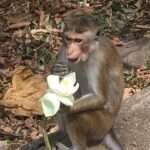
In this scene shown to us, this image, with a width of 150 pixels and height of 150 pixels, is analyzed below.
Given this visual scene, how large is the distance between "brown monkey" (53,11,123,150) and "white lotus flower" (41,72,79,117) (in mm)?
2419

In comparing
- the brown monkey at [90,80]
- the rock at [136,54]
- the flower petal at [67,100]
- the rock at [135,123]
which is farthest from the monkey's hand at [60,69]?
the rock at [136,54]

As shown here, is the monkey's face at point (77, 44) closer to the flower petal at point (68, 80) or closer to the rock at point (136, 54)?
the flower petal at point (68, 80)

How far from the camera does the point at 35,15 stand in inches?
357

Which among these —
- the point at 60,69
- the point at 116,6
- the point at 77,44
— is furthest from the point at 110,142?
the point at 116,6

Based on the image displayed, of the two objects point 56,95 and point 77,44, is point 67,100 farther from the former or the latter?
point 77,44

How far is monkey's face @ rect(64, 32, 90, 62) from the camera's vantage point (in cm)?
502

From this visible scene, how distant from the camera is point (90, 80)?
17.3ft

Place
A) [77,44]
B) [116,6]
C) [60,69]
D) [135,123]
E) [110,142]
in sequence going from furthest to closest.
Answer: [116,6]
[135,123]
[110,142]
[60,69]
[77,44]

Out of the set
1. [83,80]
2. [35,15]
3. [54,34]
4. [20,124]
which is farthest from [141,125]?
[35,15]

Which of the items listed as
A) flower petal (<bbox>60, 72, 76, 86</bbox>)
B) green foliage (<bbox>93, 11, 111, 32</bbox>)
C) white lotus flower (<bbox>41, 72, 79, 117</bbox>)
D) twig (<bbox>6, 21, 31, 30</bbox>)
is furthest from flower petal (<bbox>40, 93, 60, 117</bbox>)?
twig (<bbox>6, 21, 31, 30</bbox>)

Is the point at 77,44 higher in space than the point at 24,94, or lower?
higher

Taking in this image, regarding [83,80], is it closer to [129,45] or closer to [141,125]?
[141,125]

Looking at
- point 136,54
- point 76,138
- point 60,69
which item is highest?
point 60,69

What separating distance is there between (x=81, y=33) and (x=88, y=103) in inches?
23.9
